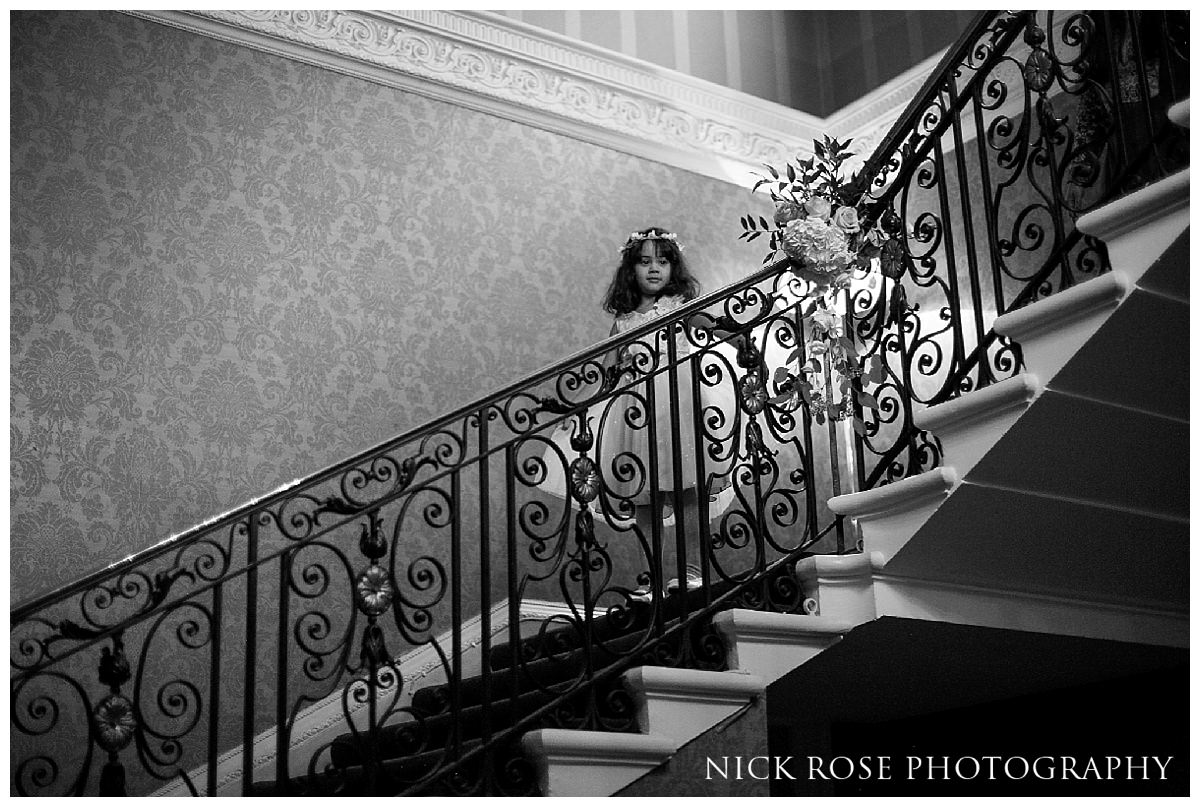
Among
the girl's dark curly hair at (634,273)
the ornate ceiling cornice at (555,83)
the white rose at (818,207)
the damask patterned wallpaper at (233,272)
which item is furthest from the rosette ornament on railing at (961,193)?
the ornate ceiling cornice at (555,83)

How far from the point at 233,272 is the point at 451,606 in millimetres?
1845

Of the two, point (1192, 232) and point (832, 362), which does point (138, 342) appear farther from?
point (1192, 232)

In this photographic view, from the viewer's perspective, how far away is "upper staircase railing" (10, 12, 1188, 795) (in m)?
3.43

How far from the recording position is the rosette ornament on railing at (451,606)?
339 cm

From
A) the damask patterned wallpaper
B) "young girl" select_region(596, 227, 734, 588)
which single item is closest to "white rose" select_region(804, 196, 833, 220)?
"young girl" select_region(596, 227, 734, 588)

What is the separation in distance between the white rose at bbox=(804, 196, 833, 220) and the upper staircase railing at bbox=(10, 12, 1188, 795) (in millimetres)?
210

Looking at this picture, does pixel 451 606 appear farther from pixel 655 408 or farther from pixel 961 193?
pixel 961 193

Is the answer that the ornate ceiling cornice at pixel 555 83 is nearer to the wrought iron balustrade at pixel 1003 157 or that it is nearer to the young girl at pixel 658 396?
the young girl at pixel 658 396

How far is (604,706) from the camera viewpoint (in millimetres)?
3707

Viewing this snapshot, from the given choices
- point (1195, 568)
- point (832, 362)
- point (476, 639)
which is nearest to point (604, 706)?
point (832, 362)

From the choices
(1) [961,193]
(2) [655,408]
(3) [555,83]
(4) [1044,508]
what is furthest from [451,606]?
(3) [555,83]

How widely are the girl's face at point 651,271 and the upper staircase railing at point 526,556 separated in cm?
28

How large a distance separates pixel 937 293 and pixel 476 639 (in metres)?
3.22

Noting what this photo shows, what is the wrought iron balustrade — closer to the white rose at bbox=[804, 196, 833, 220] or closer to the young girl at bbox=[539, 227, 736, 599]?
the white rose at bbox=[804, 196, 833, 220]
